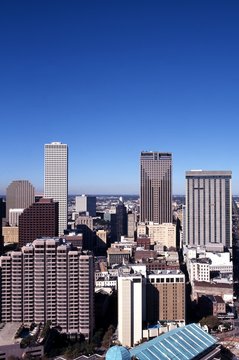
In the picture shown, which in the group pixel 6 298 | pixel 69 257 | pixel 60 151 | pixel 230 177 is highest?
pixel 60 151

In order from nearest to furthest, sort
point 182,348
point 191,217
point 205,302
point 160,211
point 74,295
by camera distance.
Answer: point 182,348
point 74,295
point 205,302
point 191,217
point 160,211

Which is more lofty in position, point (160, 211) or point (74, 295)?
point (160, 211)

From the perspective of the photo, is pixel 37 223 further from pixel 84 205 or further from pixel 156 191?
pixel 84 205

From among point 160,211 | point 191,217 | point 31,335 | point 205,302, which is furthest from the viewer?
point 160,211

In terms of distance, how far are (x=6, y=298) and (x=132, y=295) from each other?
232 inches

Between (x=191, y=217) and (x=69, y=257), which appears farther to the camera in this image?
(x=191, y=217)

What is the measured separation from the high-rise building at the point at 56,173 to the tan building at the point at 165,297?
28.7 metres

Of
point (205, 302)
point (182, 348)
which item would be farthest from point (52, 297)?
point (205, 302)

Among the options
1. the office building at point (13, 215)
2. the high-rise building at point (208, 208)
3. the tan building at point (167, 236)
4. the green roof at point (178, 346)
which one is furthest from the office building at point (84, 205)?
the green roof at point (178, 346)

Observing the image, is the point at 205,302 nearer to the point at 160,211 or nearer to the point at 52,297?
the point at 52,297

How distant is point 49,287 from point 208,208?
26822 millimetres

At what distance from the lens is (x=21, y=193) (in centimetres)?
5816

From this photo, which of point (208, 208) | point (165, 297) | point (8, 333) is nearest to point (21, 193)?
point (208, 208)

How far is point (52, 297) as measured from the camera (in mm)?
22328
